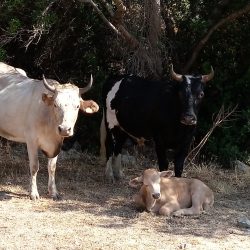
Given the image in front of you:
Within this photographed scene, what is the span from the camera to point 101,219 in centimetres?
762

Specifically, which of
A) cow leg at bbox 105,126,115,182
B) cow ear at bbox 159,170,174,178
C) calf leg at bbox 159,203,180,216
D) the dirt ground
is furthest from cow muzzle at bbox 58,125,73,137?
cow leg at bbox 105,126,115,182

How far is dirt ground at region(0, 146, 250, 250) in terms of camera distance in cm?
667

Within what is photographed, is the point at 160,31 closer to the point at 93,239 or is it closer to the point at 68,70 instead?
the point at 68,70

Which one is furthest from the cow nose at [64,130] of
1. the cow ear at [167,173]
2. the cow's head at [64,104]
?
the cow ear at [167,173]

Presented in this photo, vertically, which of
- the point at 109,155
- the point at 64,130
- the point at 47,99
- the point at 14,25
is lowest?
the point at 109,155

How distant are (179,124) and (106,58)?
3.28 metres

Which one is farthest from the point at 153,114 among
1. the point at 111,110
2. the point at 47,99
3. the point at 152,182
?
the point at 47,99

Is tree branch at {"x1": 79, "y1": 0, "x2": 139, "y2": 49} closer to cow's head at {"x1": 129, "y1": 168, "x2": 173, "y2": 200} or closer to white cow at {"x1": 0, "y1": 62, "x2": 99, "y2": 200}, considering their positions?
white cow at {"x1": 0, "y1": 62, "x2": 99, "y2": 200}

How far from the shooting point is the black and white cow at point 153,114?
9188 millimetres

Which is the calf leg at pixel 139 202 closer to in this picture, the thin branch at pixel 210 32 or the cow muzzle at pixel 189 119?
the cow muzzle at pixel 189 119

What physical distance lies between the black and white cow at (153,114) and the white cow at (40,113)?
1.29 meters

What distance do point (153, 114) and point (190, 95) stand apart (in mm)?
788

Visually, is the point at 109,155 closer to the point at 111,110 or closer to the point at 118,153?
the point at 118,153

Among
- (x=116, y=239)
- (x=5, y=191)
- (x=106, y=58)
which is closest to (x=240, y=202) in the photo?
(x=116, y=239)
